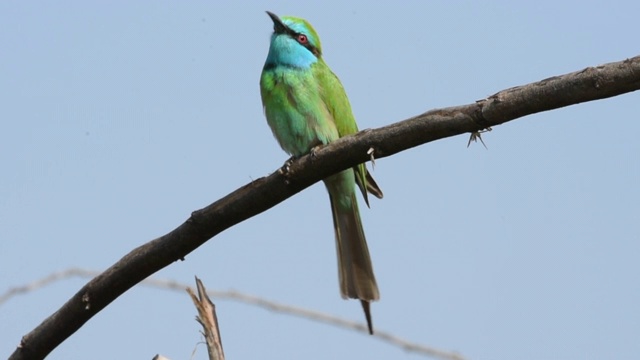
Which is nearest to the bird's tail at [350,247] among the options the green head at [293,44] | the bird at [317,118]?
the bird at [317,118]

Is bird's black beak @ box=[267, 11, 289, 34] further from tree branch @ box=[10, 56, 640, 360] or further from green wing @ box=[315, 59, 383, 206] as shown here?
tree branch @ box=[10, 56, 640, 360]

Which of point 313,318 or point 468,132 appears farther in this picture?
point 313,318

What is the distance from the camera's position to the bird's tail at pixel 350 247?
3664 millimetres

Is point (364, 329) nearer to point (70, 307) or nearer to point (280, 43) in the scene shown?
point (70, 307)

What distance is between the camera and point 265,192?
2.71 meters

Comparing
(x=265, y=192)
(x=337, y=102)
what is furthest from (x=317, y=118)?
(x=265, y=192)

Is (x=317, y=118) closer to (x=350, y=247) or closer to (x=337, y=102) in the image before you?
(x=337, y=102)

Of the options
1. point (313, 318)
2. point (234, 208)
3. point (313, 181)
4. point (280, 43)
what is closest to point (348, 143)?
point (313, 181)

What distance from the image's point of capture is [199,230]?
2701 millimetres

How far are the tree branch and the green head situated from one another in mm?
1838

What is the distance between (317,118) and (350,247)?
2.00ft

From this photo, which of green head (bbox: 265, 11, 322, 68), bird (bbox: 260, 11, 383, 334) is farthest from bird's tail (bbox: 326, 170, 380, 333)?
green head (bbox: 265, 11, 322, 68)

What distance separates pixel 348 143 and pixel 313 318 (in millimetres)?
1078

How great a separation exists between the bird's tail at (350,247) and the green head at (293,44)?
67 centimetres
